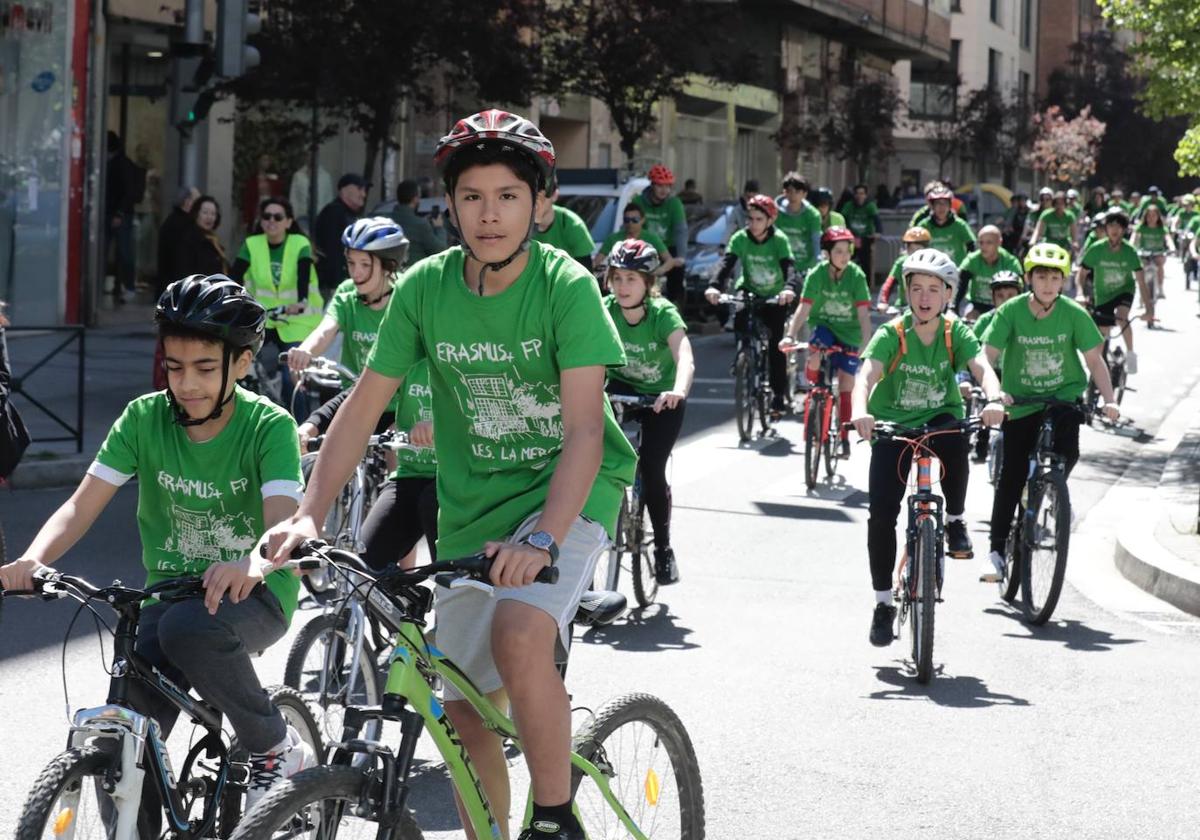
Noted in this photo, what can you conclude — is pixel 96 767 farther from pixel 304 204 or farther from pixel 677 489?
pixel 304 204

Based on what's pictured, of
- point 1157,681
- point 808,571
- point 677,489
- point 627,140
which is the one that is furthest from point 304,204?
point 1157,681

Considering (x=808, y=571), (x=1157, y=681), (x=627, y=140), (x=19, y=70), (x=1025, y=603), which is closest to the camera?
(x=1157, y=681)

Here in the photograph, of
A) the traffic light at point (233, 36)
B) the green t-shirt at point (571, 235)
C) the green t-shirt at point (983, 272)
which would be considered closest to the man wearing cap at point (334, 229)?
the traffic light at point (233, 36)

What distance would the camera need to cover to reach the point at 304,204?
93.7ft

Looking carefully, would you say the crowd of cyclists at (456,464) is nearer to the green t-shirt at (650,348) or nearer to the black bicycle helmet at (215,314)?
the black bicycle helmet at (215,314)

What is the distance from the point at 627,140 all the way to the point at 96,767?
1233 inches

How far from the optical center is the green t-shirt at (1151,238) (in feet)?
88.7

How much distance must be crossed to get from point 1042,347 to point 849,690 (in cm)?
269

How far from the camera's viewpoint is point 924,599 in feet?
25.1

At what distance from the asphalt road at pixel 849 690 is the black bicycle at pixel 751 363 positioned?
3.22m

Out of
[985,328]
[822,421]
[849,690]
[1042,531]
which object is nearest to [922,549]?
[849,690]

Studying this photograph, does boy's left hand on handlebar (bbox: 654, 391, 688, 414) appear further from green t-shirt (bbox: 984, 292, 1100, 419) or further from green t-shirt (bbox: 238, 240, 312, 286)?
green t-shirt (bbox: 238, 240, 312, 286)

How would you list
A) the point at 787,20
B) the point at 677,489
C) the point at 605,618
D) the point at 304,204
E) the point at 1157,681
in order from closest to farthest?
1. the point at 605,618
2. the point at 1157,681
3. the point at 677,489
4. the point at 304,204
5. the point at 787,20

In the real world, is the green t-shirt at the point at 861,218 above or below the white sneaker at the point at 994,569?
above
